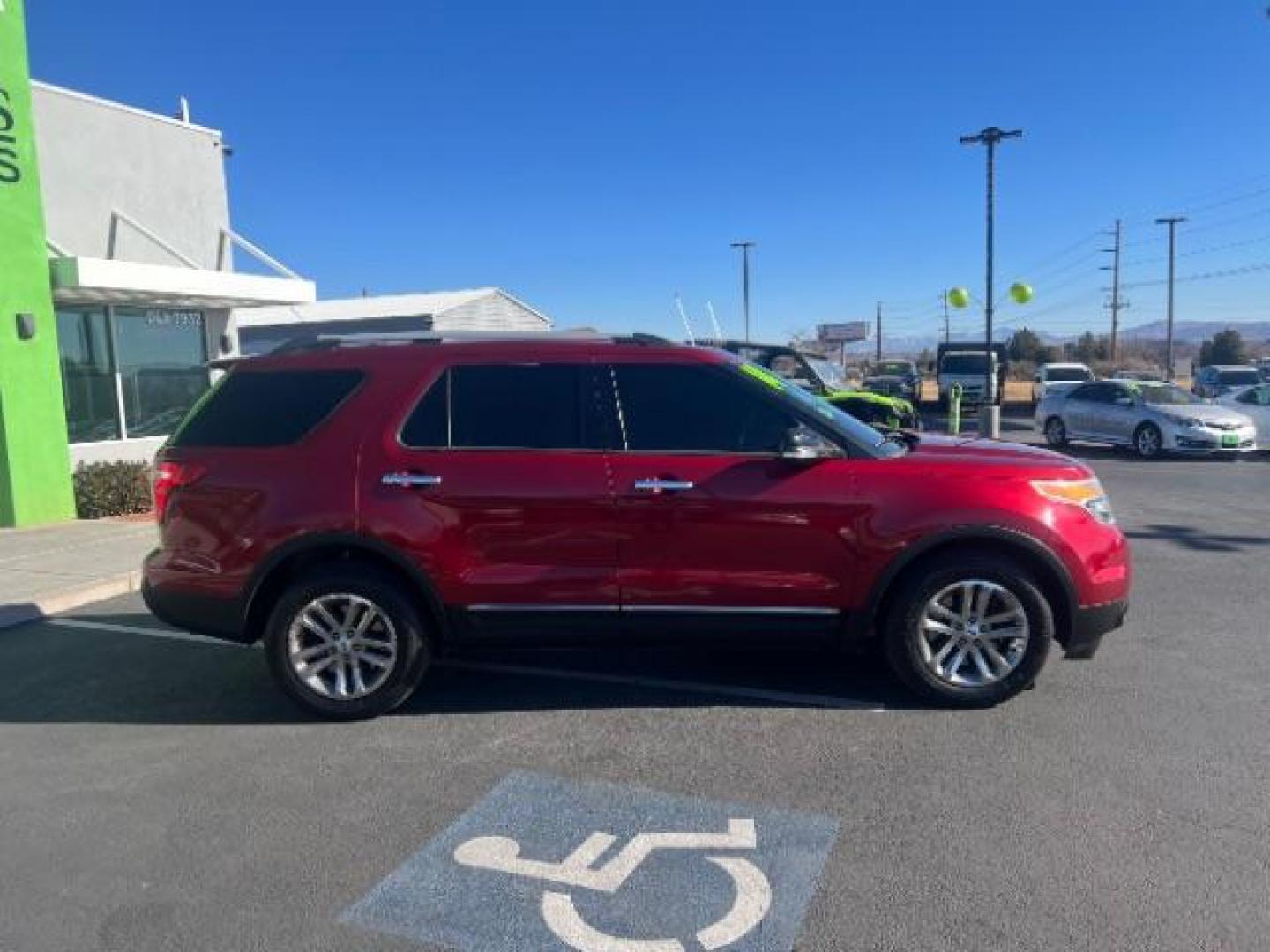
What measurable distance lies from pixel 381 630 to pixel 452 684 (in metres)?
0.70

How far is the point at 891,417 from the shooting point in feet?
43.5

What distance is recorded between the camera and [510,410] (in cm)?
483

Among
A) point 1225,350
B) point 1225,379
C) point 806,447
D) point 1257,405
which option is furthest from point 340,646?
point 1225,350

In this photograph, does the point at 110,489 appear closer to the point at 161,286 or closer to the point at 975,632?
the point at 161,286

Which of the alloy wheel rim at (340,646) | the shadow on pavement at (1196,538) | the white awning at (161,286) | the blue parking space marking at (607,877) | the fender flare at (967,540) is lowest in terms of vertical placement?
the shadow on pavement at (1196,538)

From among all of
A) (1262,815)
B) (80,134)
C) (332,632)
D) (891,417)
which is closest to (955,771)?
(1262,815)

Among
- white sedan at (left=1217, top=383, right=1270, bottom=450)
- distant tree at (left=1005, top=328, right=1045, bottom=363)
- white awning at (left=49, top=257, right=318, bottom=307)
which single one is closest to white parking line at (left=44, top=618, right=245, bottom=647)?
white awning at (left=49, top=257, right=318, bottom=307)

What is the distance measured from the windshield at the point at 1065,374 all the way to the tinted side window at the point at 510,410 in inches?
1137

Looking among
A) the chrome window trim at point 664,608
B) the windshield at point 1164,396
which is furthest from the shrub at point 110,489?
the windshield at point 1164,396

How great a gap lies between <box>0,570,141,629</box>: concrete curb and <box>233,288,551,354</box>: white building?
83.3 feet

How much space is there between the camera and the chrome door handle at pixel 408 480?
15.4ft

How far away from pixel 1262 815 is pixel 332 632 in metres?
3.99

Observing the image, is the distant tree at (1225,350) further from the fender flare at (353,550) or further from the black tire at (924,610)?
the fender flare at (353,550)

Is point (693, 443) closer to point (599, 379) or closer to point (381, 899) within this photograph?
point (599, 379)
